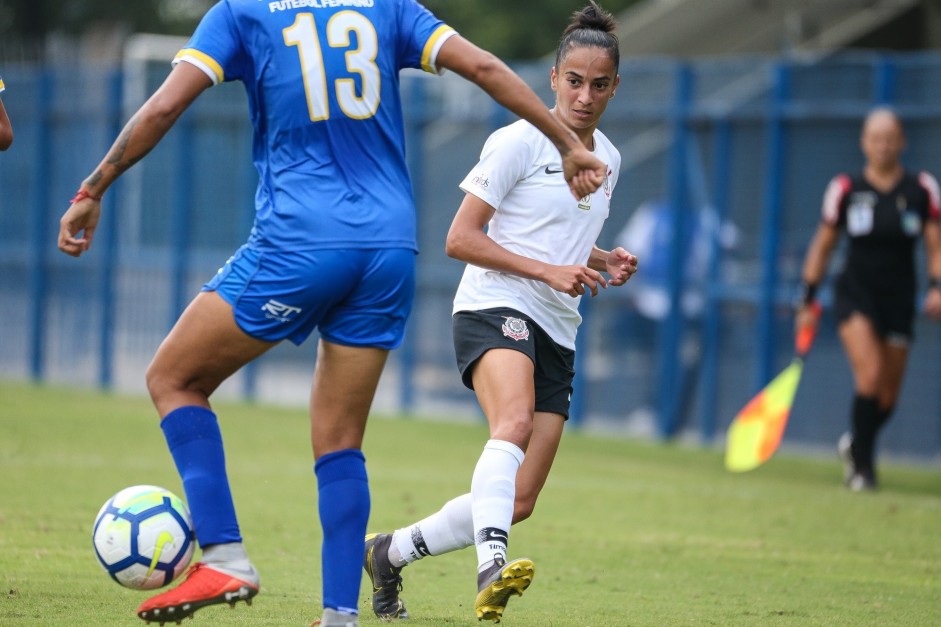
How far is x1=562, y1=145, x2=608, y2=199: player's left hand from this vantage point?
466 centimetres

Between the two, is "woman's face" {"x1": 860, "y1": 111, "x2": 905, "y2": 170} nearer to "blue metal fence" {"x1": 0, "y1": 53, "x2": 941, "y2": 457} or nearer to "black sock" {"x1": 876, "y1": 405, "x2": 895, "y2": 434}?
"black sock" {"x1": 876, "y1": 405, "x2": 895, "y2": 434}

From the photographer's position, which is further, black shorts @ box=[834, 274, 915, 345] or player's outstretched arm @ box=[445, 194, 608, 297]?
black shorts @ box=[834, 274, 915, 345]

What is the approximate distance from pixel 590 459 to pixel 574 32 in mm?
6914

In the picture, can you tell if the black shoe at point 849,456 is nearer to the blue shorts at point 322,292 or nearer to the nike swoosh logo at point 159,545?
the blue shorts at point 322,292

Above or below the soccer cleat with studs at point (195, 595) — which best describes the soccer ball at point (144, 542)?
above

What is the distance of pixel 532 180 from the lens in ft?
18.4

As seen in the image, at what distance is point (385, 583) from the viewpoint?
18.3 ft

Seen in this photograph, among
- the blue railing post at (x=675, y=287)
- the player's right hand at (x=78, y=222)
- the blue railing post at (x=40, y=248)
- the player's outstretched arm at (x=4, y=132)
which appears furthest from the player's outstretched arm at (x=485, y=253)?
the blue railing post at (x=40, y=248)

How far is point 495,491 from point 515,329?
0.64m

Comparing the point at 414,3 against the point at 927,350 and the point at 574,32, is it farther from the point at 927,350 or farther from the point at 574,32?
the point at 927,350

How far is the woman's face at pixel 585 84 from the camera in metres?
5.48

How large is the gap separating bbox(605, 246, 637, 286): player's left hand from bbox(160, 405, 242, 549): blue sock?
1.60m

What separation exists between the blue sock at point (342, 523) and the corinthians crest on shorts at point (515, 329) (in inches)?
37.9

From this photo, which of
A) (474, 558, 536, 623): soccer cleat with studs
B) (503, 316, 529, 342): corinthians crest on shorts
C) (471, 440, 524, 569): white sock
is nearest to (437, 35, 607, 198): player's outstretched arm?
(503, 316, 529, 342): corinthians crest on shorts
